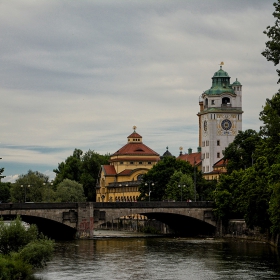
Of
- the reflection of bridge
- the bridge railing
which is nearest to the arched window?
the reflection of bridge

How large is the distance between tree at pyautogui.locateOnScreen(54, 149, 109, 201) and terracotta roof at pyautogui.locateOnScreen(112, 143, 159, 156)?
1279 cm

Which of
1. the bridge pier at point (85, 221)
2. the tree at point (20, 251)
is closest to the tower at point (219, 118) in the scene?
the bridge pier at point (85, 221)

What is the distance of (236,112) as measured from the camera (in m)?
178

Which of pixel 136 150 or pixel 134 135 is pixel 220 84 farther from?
pixel 136 150

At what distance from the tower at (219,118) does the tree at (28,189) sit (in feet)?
120

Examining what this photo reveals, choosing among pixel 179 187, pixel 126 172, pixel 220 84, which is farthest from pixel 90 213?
pixel 220 84

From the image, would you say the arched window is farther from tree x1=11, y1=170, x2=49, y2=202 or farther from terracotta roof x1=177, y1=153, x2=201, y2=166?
tree x1=11, y1=170, x2=49, y2=202

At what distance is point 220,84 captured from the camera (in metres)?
182

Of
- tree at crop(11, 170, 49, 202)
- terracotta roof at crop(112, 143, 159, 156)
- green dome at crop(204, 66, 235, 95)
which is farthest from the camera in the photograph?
green dome at crop(204, 66, 235, 95)

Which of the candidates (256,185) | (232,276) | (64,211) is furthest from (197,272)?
(64,211)

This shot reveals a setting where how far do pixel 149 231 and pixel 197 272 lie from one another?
197 feet

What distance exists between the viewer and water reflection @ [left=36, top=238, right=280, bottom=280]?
65500mm

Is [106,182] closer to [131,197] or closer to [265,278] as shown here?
[131,197]

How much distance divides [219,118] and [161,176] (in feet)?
145
